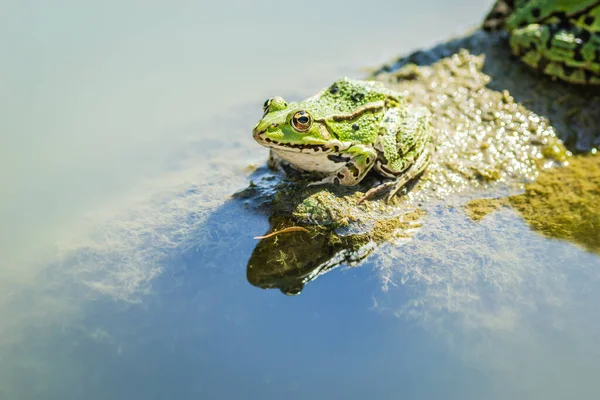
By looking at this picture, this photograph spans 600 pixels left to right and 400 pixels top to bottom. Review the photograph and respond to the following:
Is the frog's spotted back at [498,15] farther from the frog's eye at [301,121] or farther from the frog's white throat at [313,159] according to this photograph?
the frog's eye at [301,121]

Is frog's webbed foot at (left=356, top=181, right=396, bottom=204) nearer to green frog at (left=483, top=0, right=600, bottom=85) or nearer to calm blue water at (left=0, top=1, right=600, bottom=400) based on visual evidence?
calm blue water at (left=0, top=1, right=600, bottom=400)

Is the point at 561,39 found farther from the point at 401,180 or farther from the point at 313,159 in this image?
the point at 313,159

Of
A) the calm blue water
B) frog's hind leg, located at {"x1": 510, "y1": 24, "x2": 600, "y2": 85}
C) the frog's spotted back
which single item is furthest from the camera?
the frog's spotted back

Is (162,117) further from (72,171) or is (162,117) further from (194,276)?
(194,276)

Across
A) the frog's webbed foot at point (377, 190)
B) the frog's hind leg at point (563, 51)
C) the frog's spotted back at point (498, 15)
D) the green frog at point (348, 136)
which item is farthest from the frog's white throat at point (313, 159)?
the frog's spotted back at point (498, 15)

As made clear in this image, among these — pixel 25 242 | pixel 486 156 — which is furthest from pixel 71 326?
pixel 486 156

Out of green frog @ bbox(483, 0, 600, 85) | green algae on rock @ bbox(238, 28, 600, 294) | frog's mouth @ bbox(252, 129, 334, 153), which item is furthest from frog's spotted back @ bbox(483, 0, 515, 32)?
frog's mouth @ bbox(252, 129, 334, 153)
